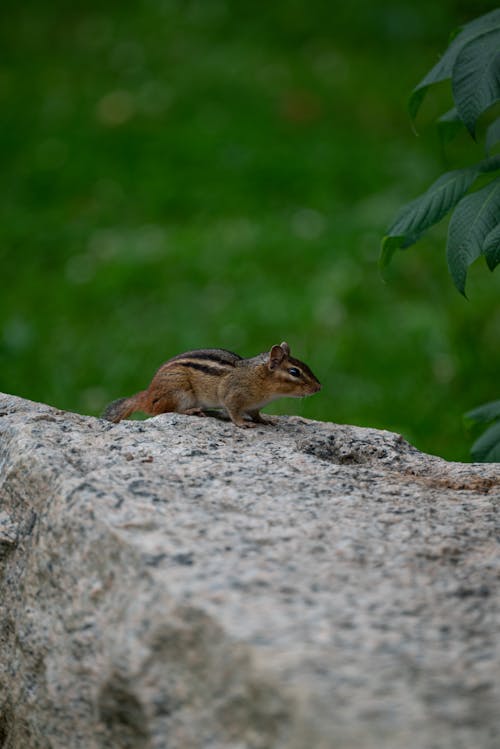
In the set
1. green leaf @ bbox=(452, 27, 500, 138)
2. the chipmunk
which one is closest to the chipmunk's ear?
the chipmunk

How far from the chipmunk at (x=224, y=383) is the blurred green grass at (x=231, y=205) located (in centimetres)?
197

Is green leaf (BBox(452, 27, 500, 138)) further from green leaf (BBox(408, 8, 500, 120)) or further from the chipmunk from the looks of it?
the chipmunk

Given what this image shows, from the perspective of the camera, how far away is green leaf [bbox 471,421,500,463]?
3445 mm

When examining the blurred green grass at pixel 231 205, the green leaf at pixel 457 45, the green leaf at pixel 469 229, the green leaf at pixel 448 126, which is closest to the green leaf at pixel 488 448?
the green leaf at pixel 469 229

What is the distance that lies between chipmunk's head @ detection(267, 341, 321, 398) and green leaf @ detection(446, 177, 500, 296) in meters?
0.91

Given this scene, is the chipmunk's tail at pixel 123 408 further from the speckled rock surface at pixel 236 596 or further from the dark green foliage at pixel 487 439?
the dark green foliage at pixel 487 439

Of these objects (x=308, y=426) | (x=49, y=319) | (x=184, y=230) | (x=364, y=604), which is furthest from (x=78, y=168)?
(x=364, y=604)

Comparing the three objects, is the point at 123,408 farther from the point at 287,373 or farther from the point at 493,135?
the point at 493,135

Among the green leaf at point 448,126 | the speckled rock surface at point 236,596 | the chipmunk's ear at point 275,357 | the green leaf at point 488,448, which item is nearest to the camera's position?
the speckled rock surface at point 236,596

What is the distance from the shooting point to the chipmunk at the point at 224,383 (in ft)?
11.5

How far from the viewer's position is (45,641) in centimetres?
228

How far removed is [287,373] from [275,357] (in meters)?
0.07

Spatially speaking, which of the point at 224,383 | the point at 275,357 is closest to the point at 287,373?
the point at 275,357

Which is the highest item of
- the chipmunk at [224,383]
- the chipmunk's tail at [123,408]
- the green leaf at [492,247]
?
the green leaf at [492,247]
